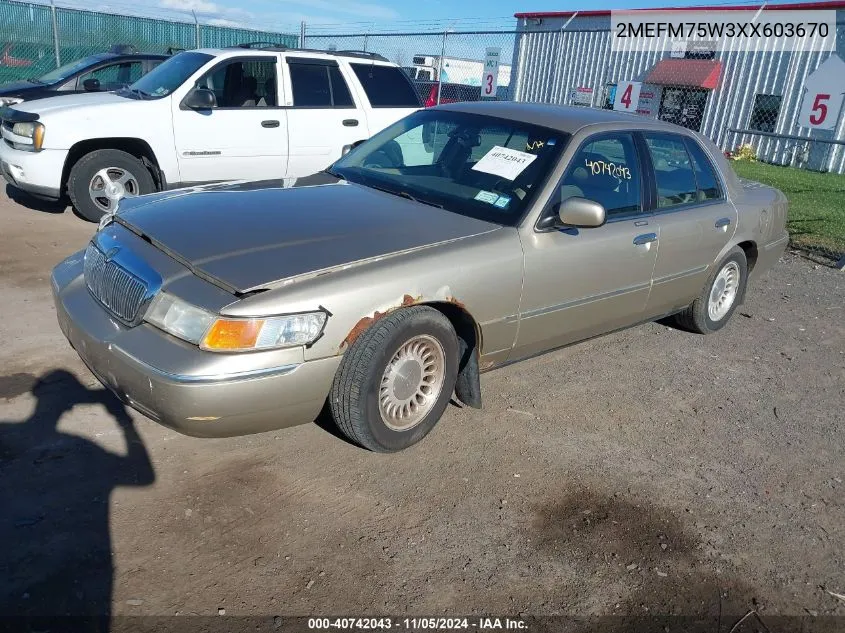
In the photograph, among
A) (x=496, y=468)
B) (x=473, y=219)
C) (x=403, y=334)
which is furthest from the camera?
(x=473, y=219)

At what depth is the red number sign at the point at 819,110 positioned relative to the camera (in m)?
14.8

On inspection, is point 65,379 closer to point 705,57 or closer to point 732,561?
point 732,561

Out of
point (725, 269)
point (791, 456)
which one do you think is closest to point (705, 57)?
point (725, 269)

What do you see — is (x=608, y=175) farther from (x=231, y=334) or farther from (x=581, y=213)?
(x=231, y=334)

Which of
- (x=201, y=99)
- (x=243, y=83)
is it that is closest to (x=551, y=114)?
(x=201, y=99)

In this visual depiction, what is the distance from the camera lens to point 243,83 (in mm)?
7895

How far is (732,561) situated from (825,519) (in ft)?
2.33

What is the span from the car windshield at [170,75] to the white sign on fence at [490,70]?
8.85 metres

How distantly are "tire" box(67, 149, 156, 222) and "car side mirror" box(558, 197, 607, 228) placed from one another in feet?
17.3

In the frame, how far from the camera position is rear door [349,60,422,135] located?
859 centimetres

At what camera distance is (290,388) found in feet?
9.91

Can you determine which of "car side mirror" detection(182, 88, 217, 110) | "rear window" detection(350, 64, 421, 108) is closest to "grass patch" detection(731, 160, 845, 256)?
"rear window" detection(350, 64, 421, 108)

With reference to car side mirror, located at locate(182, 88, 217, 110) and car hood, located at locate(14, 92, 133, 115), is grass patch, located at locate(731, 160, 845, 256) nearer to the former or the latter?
car side mirror, located at locate(182, 88, 217, 110)

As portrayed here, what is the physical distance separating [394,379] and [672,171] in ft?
8.72
